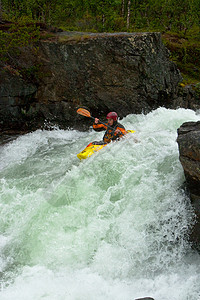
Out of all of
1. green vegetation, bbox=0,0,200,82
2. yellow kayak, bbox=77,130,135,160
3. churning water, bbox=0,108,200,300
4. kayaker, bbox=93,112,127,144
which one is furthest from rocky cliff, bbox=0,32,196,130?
churning water, bbox=0,108,200,300

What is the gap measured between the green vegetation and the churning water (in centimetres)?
521

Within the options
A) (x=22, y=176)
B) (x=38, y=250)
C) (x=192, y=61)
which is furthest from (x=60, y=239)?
(x=192, y=61)

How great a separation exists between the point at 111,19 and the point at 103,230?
506 inches

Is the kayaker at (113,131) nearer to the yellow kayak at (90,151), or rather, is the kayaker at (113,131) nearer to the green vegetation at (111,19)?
the yellow kayak at (90,151)

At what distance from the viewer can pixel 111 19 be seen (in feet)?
44.6

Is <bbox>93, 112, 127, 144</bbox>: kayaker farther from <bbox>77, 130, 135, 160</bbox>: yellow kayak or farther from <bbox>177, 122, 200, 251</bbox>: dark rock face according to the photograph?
<bbox>177, 122, 200, 251</bbox>: dark rock face

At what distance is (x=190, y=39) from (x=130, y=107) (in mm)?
12251

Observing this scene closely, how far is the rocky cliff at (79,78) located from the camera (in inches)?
329

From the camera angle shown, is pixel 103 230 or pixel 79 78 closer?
pixel 103 230

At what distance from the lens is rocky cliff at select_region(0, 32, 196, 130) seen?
27.4 feet

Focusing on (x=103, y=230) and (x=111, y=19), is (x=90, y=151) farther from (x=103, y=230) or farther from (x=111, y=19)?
(x=111, y=19)

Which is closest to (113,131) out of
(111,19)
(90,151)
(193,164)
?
(90,151)

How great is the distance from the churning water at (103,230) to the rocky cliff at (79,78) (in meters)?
3.57

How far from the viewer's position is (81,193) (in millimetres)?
4574
